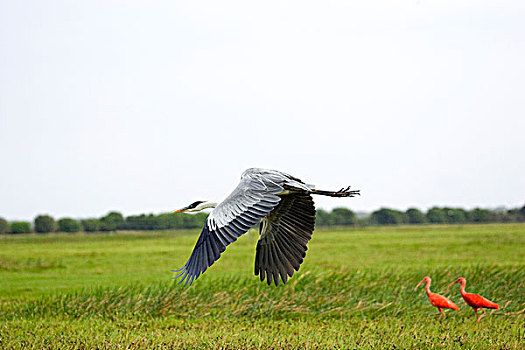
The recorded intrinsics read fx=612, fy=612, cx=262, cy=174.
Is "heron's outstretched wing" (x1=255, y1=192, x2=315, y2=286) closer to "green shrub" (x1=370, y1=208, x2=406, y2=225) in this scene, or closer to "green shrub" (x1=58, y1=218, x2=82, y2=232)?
"green shrub" (x1=58, y1=218, x2=82, y2=232)

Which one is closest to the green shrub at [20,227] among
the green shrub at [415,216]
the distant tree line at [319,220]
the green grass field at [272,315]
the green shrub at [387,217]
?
the distant tree line at [319,220]

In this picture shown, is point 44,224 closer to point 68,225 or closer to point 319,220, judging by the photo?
point 68,225

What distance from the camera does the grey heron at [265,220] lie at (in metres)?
4.84

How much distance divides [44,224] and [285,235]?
134ft

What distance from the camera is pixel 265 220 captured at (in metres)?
6.20

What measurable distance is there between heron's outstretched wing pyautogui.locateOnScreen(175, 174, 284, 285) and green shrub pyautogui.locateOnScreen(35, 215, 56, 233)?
135ft

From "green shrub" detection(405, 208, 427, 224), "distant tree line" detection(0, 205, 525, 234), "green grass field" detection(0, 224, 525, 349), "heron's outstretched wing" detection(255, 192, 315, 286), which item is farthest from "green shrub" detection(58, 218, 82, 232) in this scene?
"heron's outstretched wing" detection(255, 192, 315, 286)

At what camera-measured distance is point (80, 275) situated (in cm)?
1912

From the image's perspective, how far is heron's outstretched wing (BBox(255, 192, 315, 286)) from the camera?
614 cm

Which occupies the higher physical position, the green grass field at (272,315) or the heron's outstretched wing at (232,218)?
the heron's outstretched wing at (232,218)

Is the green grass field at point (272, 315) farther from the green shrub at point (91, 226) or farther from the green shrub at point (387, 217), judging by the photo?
the green shrub at point (387, 217)

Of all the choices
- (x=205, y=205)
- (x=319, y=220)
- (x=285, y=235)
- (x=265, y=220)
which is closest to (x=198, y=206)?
(x=205, y=205)

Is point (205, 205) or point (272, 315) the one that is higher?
point (205, 205)

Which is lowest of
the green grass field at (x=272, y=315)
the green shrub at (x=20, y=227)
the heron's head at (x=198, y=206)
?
the green grass field at (x=272, y=315)
